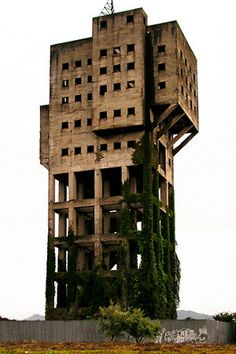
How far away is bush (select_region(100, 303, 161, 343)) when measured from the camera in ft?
148

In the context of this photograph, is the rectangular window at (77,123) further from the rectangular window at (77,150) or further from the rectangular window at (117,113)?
the rectangular window at (117,113)

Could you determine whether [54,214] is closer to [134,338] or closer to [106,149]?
[106,149]

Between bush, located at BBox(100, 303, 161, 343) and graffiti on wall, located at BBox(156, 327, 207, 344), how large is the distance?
3.65m

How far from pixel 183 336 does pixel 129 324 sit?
22.6 ft

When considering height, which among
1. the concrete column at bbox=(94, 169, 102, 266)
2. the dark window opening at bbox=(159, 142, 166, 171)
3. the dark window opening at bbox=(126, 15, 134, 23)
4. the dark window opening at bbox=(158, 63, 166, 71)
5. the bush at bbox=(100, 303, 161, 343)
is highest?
the dark window opening at bbox=(126, 15, 134, 23)

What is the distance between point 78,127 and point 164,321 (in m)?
21.3

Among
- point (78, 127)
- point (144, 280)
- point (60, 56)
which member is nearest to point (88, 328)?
point (144, 280)

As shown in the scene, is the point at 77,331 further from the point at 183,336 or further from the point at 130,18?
the point at 130,18

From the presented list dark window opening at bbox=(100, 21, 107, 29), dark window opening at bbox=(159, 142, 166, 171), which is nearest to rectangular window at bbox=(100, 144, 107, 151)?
dark window opening at bbox=(159, 142, 166, 171)

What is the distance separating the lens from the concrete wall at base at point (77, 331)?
165ft

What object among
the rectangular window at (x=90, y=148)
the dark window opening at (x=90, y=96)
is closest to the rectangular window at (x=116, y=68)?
the dark window opening at (x=90, y=96)

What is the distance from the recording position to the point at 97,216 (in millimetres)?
61094

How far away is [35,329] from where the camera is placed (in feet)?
166

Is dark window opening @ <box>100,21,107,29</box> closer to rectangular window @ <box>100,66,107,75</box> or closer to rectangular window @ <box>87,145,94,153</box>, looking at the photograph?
rectangular window @ <box>100,66,107,75</box>
